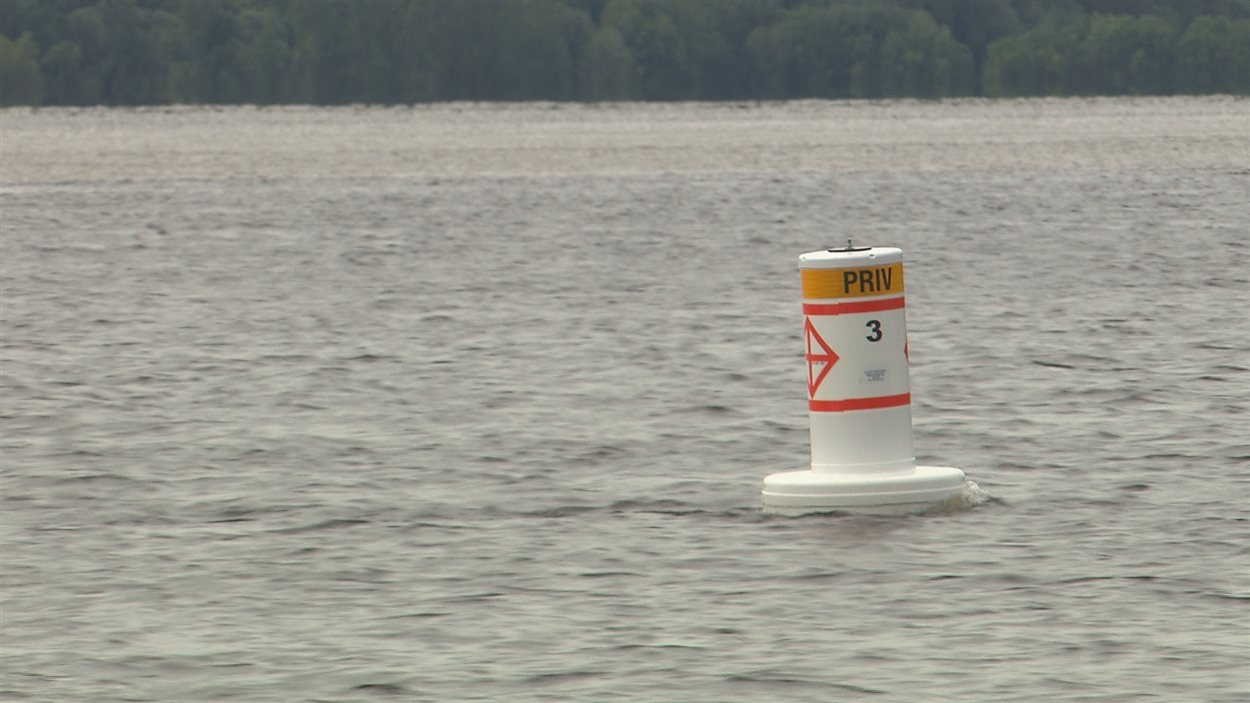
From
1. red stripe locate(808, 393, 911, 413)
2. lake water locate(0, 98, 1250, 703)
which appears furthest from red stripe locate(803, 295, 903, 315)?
lake water locate(0, 98, 1250, 703)

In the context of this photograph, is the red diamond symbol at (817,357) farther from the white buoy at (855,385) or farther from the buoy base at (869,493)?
the buoy base at (869,493)

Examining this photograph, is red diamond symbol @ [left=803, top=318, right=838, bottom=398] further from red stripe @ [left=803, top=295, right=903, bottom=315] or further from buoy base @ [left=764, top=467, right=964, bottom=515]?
buoy base @ [left=764, top=467, right=964, bottom=515]

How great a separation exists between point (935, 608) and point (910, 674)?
888mm

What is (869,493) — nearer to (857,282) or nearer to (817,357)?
(817,357)

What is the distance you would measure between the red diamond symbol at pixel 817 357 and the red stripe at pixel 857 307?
0.08 m

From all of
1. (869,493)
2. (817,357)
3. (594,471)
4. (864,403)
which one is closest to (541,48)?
(594,471)

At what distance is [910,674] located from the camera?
7.08 meters

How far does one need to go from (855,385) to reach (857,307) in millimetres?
288

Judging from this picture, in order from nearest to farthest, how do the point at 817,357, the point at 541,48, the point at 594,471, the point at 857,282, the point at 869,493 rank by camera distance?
the point at 869,493, the point at 857,282, the point at 817,357, the point at 594,471, the point at 541,48

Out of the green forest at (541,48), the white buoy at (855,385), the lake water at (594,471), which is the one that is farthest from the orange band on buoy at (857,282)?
the green forest at (541,48)

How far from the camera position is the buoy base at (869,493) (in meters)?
9.73

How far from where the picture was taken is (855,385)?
32.5ft

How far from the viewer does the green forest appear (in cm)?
12781

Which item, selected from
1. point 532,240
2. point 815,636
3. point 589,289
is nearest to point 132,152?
point 532,240
